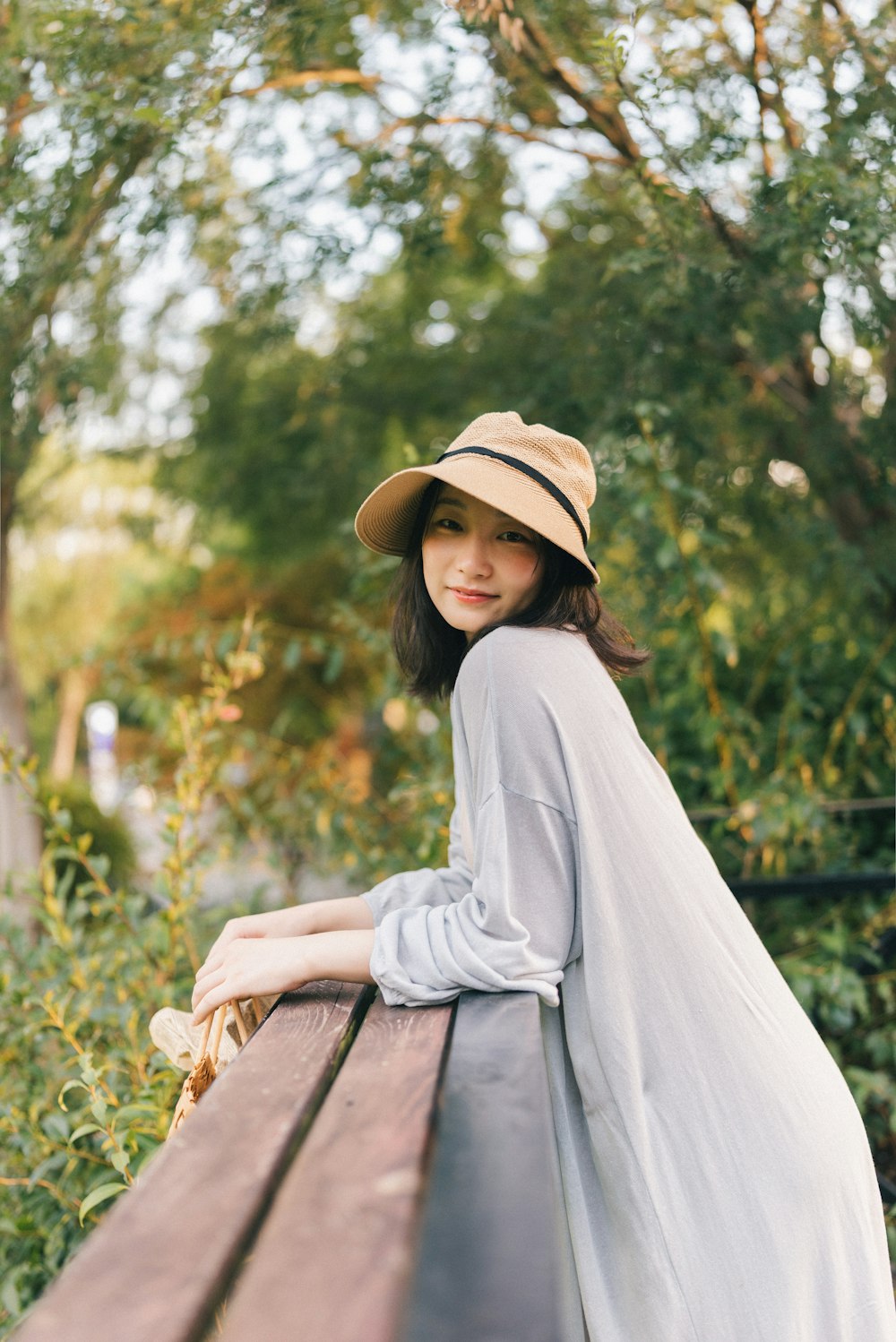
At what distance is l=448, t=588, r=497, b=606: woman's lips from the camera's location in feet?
5.82

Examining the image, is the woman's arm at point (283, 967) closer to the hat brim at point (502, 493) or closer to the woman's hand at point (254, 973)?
the woman's hand at point (254, 973)

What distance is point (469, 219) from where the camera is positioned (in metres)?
4.91

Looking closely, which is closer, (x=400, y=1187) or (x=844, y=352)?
(x=400, y=1187)

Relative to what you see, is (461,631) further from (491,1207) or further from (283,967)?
(491,1207)

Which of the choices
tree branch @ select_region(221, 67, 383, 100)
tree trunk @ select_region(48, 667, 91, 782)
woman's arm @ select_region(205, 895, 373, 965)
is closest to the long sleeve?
woman's arm @ select_region(205, 895, 373, 965)

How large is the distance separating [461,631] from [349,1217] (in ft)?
4.31

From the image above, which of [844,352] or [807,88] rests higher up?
[807,88]

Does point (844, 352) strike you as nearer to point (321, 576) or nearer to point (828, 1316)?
point (828, 1316)

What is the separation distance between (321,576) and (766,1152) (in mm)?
10478

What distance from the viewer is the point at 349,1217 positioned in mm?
906

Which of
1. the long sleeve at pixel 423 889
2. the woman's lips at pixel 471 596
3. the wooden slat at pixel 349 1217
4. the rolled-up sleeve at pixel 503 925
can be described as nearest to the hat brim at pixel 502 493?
the woman's lips at pixel 471 596

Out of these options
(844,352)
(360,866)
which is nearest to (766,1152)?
(360,866)

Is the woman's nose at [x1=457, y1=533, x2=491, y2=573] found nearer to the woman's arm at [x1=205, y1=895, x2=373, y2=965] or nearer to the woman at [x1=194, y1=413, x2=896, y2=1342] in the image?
the woman at [x1=194, y1=413, x2=896, y2=1342]

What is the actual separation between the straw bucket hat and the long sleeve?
0.55 meters
